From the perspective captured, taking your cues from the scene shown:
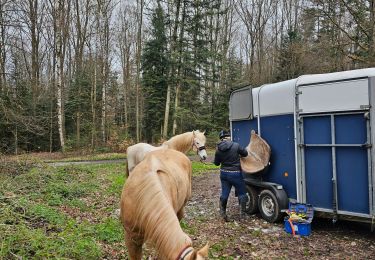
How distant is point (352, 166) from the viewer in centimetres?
588

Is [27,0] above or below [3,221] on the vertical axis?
above

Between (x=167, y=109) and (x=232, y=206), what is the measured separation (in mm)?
16988

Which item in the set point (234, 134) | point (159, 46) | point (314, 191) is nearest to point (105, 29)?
point (159, 46)

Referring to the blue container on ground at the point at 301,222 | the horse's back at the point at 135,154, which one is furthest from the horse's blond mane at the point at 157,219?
the horse's back at the point at 135,154

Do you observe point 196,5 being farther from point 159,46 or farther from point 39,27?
point 39,27

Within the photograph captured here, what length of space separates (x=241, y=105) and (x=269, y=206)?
2642 mm

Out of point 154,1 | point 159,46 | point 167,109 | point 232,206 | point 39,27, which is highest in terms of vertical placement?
point 154,1

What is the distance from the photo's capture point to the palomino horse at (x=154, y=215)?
265cm

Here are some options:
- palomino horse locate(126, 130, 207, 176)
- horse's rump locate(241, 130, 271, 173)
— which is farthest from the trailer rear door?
palomino horse locate(126, 130, 207, 176)

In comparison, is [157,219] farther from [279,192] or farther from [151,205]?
[279,192]

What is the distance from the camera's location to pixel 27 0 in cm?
2506

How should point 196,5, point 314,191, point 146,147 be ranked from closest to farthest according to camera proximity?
point 314,191, point 146,147, point 196,5

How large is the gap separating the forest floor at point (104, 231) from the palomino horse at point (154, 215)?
1376mm

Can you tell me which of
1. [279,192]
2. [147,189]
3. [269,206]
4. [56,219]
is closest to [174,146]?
[269,206]
